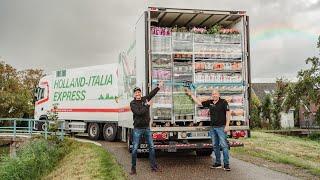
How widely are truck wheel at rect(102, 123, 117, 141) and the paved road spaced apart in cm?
725

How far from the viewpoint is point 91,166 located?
14312 mm

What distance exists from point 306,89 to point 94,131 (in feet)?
110

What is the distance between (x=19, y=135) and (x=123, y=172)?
813 inches

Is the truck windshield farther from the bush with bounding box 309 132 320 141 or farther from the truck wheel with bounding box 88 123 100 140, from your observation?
the bush with bounding box 309 132 320 141

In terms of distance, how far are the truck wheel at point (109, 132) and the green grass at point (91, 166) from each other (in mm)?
3451

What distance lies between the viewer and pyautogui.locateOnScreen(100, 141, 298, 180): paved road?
1185 cm

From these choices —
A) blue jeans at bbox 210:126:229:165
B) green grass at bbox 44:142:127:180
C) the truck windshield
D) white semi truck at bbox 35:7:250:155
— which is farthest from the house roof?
blue jeans at bbox 210:126:229:165

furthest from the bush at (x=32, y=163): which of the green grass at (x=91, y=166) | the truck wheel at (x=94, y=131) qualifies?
the truck wheel at (x=94, y=131)

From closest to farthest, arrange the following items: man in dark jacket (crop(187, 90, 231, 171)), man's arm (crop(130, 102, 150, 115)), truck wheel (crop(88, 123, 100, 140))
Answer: man's arm (crop(130, 102, 150, 115)), man in dark jacket (crop(187, 90, 231, 171)), truck wheel (crop(88, 123, 100, 140))

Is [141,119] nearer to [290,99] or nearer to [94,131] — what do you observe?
[94,131]

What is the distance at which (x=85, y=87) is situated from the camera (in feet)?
83.1

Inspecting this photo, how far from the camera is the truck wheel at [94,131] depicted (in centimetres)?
2441

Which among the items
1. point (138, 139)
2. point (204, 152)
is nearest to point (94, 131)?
point (204, 152)

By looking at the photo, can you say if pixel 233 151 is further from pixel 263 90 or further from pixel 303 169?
pixel 263 90
